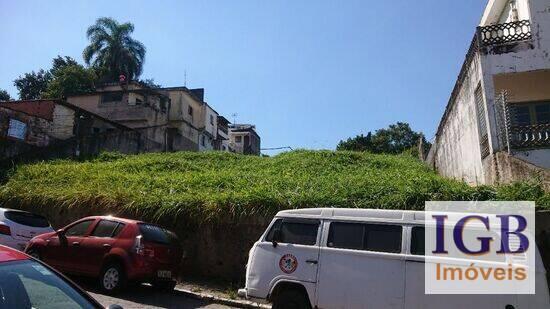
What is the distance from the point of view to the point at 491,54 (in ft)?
43.9

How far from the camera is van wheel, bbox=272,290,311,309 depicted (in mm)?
6906

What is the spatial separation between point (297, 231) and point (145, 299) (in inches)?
141

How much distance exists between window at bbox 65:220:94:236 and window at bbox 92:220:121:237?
12.6 inches

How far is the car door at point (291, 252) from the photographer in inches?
275

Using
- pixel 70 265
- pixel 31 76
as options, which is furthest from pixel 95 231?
pixel 31 76

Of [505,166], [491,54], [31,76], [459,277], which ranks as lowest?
[459,277]

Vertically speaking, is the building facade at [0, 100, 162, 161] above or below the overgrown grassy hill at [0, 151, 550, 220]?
above

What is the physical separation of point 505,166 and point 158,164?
52.1 ft

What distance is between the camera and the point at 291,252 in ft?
23.7

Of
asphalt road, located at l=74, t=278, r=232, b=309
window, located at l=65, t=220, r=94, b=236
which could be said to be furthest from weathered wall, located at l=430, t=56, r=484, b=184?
window, located at l=65, t=220, r=94, b=236

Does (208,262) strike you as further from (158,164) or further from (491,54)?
(158,164)

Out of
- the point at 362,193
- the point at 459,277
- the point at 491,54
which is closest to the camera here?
the point at 459,277

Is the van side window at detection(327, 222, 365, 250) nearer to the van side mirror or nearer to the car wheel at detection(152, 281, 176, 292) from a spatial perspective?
the van side mirror

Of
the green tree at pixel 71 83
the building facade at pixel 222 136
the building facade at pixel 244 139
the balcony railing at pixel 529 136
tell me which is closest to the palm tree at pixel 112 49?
the green tree at pixel 71 83
